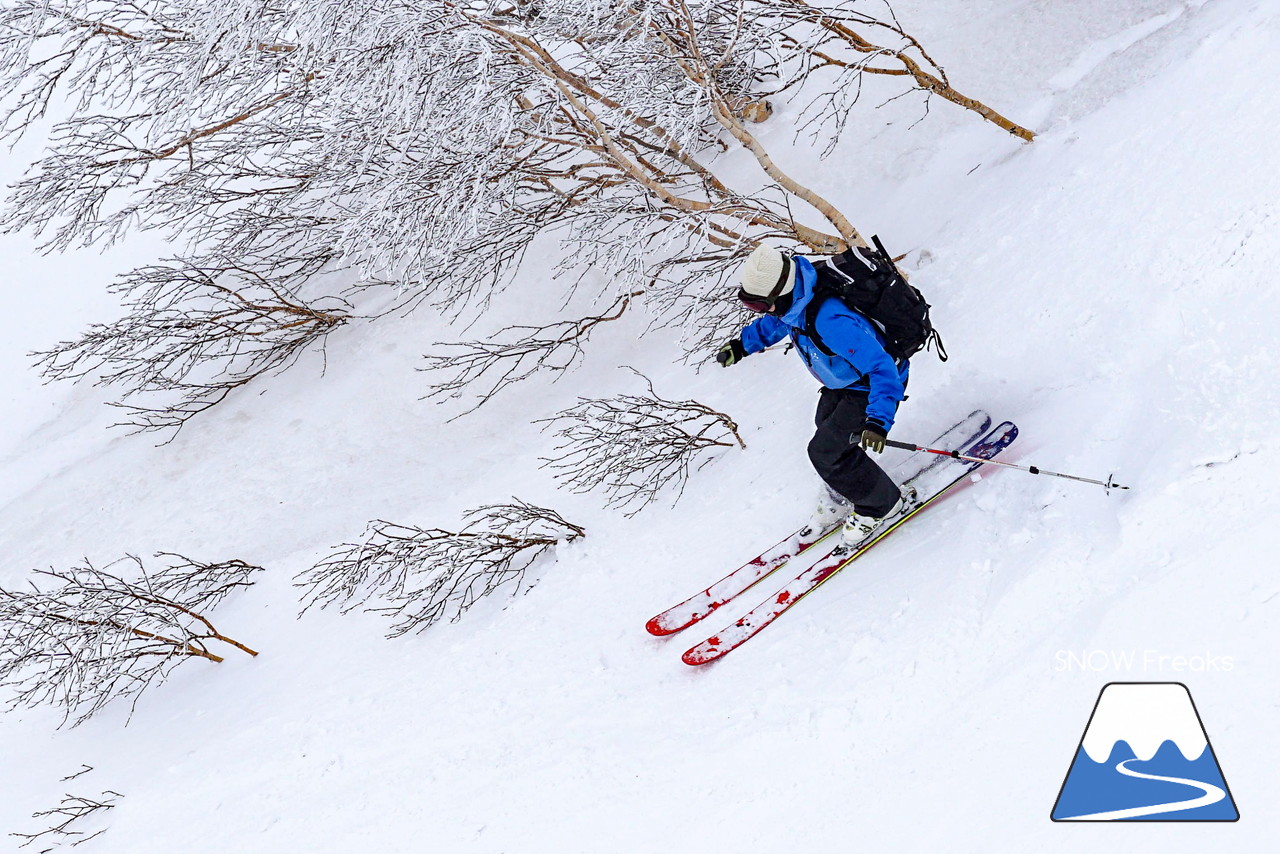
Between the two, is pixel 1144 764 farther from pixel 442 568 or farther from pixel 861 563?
pixel 442 568

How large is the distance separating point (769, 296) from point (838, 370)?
676mm

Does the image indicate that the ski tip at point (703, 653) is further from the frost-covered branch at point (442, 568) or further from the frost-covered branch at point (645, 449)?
the frost-covered branch at point (442, 568)

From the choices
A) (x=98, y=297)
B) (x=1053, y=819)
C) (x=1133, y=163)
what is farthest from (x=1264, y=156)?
(x=98, y=297)

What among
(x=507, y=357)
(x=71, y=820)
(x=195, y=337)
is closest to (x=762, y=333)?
(x=507, y=357)

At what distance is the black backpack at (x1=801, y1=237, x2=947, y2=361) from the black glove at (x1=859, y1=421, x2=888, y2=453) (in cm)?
43

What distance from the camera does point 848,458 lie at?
184 inches

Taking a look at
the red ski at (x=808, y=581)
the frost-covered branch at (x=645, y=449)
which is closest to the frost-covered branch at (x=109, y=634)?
the frost-covered branch at (x=645, y=449)

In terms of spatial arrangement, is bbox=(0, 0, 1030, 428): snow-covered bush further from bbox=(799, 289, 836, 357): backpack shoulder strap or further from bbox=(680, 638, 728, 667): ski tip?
bbox=(680, 638, 728, 667): ski tip

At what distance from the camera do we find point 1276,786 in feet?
9.78

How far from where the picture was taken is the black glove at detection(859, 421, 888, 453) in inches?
161

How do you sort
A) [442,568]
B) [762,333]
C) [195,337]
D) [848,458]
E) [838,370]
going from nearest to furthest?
[838,370]
[848,458]
[762,333]
[442,568]
[195,337]

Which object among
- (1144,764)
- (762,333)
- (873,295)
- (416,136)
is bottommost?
(1144,764)

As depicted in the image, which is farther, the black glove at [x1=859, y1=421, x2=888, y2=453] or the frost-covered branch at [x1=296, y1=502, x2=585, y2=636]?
the frost-covered branch at [x1=296, y1=502, x2=585, y2=636]

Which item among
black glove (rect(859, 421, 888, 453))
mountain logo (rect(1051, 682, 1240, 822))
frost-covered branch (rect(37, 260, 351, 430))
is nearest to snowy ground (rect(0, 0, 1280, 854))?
mountain logo (rect(1051, 682, 1240, 822))
